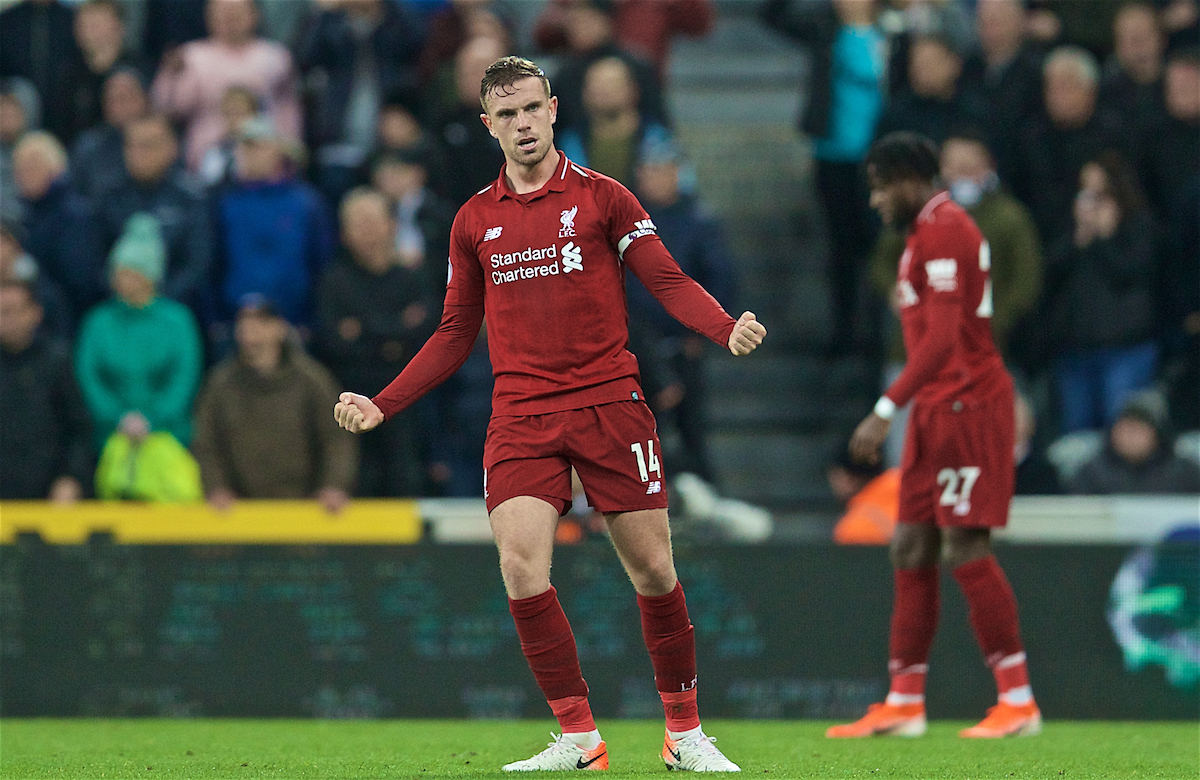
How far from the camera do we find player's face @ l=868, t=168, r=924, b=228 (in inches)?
270

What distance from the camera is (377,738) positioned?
713cm

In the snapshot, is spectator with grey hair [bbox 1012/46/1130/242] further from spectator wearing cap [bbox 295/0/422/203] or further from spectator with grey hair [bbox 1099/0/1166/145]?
spectator wearing cap [bbox 295/0/422/203]

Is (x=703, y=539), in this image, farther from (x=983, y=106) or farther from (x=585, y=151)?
(x=983, y=106)

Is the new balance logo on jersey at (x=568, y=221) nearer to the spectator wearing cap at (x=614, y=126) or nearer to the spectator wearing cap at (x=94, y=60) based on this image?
the spectator wearing cap at (x=614, y=126)

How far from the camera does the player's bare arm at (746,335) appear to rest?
482 cm

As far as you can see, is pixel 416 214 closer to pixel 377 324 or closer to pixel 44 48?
pixel 377 324

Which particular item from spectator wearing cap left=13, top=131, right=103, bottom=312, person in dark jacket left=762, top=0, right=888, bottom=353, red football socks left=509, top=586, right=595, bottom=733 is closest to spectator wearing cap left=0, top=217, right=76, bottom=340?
spectator wearing cap left=13, top=131, right=103, bottom=312

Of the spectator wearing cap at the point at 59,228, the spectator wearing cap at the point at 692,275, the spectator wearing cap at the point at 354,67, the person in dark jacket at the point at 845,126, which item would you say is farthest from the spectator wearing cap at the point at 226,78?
the person in dark jacket at the point at 845,126

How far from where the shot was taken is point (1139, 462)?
30.5 ft

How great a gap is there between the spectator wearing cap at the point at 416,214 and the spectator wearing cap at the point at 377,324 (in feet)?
0.59

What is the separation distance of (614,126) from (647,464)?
590cm

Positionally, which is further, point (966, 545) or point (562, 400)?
point (966, 545)

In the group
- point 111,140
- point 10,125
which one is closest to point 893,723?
point 111,140

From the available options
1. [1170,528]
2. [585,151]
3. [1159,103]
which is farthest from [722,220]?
[1170,528]
